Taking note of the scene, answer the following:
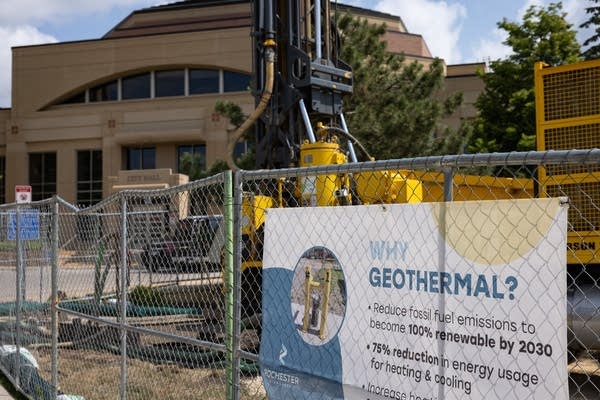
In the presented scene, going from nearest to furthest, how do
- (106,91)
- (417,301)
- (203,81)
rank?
1. (417,301)
2. (203,81)
3. (106,91)

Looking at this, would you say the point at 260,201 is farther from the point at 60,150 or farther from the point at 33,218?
the point at 60,150

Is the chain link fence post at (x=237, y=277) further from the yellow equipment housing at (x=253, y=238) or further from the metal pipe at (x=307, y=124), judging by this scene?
the metal pipe at (x=307, y=124)

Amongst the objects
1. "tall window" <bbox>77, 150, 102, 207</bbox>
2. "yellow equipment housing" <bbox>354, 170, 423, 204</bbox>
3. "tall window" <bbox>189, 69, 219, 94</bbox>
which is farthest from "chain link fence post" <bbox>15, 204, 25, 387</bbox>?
"tall window" <bbox>77, 150, 102, 207</bbox>

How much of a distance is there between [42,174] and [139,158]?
6581 millimetres

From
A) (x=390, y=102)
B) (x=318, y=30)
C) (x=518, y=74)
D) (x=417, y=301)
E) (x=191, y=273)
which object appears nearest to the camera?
(x=417, y=301)

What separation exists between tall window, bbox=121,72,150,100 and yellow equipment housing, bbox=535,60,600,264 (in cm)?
3732

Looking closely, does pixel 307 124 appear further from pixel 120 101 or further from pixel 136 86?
pixel 136 86

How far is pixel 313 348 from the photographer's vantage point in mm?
3066

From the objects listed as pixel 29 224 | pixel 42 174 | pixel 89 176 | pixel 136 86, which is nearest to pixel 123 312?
pixel 29 224

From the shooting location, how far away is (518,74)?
23.5m

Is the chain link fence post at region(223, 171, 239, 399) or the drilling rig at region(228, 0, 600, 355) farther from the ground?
the drilling rig at region(228, 0, 600, 355)

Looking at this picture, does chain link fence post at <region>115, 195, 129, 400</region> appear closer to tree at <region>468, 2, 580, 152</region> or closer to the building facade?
tree at <region>468, 2, 580, 152</region>

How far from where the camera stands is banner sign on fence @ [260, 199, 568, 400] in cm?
224

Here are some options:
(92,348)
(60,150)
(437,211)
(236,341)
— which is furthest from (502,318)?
(60,150)
